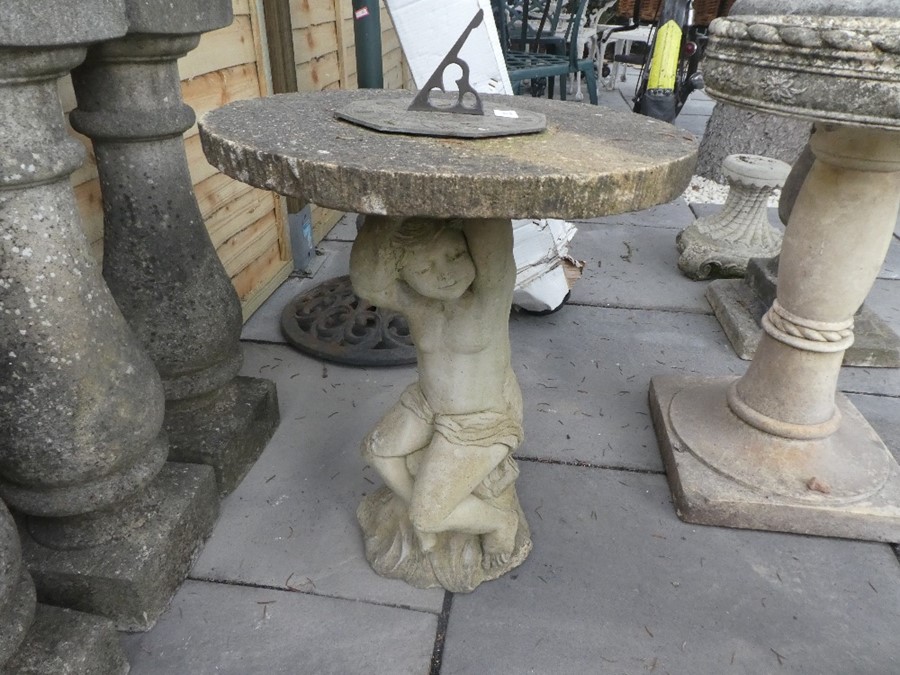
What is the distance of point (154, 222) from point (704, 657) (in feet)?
5.94

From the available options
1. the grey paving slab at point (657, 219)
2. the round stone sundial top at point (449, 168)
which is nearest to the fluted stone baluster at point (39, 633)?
the round stone sundial top at point (449, 168)

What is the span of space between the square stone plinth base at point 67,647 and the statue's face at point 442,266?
1.05 meters

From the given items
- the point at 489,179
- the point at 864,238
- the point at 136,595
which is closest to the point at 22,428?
the point at 136,595

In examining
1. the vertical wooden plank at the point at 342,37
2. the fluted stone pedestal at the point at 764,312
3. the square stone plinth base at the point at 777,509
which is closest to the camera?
the square stone plinth base at the point at 777,509

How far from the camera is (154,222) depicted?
1807mm

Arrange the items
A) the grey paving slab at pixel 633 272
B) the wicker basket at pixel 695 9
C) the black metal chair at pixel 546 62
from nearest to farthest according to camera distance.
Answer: the grey paving slab at pixel 633 272
the black metal chair at pixel 546 62
the wicker basket at pixel 695 9

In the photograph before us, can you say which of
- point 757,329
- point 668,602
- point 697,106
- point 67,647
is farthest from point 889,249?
point 67,647

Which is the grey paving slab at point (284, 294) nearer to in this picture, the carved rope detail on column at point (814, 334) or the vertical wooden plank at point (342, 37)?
the vertical wooden plank at point (342, 37)

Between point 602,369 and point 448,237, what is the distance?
1.66 meters


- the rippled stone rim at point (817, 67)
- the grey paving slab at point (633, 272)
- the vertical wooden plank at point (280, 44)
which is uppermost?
the rippled stone rim at point (817, 67)

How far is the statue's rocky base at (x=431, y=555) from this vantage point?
5.93 ft

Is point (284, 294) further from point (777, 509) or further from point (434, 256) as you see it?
point (777, 509)

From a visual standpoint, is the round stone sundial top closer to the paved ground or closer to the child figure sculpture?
the child figure sculpture

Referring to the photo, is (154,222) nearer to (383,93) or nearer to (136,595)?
(383,93)
